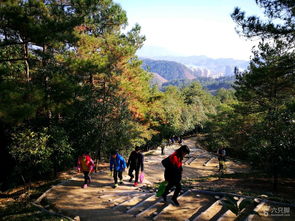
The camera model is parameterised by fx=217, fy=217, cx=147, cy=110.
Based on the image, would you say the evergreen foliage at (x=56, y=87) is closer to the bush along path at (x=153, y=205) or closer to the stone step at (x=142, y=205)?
the bush along path at (x=153, y=205)

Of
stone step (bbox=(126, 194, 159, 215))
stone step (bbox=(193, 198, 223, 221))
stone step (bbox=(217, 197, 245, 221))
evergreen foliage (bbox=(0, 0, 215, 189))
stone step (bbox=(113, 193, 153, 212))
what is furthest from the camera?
evergreen foliage (bbox=(0, 0, 215, 189))

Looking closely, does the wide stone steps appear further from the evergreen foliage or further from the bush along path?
the evergreen foliage

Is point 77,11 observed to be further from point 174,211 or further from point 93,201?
point 174,211

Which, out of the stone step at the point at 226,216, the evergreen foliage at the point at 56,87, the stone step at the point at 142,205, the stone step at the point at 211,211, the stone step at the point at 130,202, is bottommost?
the stone step at the point at 130,202

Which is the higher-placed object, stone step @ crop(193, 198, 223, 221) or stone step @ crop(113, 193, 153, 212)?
stone step @ crop(193, 198, 223, 221)

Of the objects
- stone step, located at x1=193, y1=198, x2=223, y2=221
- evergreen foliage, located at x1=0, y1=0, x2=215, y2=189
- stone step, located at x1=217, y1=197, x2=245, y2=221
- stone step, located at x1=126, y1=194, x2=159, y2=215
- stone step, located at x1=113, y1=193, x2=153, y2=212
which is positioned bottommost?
stone step, located at x1=113, y1=193, x2=153, y2=212

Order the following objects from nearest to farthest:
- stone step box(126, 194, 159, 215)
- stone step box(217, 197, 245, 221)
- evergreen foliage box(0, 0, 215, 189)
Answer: stone step box(217, 197, 245, 221)
stone step box(126, 194, 159, 215)
evergreen foliage box(0, 0, 215, 189)

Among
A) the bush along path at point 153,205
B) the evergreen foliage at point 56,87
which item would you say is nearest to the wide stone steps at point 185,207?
the bush along path at point 153,205

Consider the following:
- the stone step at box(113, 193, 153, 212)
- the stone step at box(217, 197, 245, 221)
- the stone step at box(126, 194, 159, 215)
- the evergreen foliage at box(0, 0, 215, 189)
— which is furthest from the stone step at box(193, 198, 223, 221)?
the evergreen foliage at box(0, 0, 215, 189)

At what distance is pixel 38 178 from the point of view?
13.4 metres

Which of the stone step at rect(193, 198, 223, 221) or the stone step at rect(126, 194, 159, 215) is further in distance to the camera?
the stone step at rect(126, 194, 159, 215)

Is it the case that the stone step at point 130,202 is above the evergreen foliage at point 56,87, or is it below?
below

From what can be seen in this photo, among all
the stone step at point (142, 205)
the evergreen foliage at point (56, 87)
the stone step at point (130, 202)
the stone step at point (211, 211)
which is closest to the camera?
the stone step at point (211, 211)

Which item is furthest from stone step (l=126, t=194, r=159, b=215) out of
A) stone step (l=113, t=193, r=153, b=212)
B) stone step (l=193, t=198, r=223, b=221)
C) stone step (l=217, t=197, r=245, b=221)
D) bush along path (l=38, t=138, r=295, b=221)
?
stone step (l=217, t=197, r=245, b=221)
